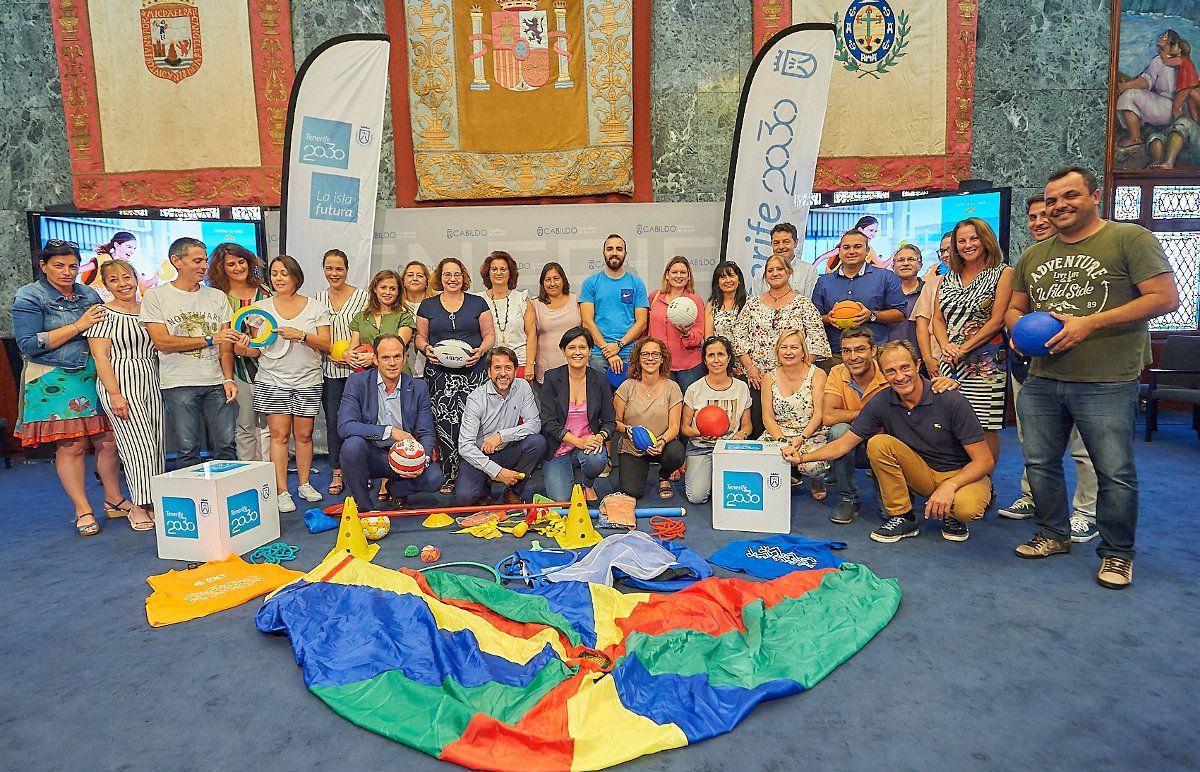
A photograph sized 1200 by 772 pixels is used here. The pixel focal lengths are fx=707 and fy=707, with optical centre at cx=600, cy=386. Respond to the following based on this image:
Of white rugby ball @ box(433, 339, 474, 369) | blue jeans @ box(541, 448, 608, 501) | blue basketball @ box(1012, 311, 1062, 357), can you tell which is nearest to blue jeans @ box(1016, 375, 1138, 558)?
blue basketball @ box(1012, 311, 1062, 357)

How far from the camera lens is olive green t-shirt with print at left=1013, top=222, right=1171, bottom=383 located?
267 cm

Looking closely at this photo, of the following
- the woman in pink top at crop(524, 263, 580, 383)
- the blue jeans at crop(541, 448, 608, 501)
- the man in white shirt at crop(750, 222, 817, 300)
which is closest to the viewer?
the blue jeans at crop(541, 448, 608, 501)

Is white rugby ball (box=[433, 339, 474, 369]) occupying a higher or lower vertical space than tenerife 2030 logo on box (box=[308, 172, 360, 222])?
lower

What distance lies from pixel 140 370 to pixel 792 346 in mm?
3656

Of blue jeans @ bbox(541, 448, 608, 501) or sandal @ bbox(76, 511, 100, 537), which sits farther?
blue jeans @ bbox(541, 448, 608, 501)

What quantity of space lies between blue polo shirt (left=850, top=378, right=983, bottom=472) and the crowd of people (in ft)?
0.04

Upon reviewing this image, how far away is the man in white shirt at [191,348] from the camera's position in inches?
154

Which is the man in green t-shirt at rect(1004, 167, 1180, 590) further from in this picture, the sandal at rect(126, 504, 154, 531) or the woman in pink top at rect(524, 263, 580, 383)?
the sandal at rect(126, 504, 154, 531)

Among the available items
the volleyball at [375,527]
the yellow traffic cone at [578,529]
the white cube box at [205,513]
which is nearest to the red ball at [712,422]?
the yellow traffic cone at [578,529]

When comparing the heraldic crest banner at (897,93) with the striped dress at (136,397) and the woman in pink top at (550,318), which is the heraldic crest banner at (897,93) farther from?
the striped dress at (136,397)

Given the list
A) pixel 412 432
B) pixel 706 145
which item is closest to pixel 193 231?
pixel 412 432

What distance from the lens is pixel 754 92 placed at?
18.6 ft

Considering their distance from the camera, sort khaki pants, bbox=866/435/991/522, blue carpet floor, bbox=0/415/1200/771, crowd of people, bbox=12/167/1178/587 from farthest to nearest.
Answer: khaki pants, bbox=866/435/991/522
crowd of people, bbox=12/167/1178/587
blue carpet floor, bbox=0/415/1200/771

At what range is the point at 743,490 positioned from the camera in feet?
12.2
